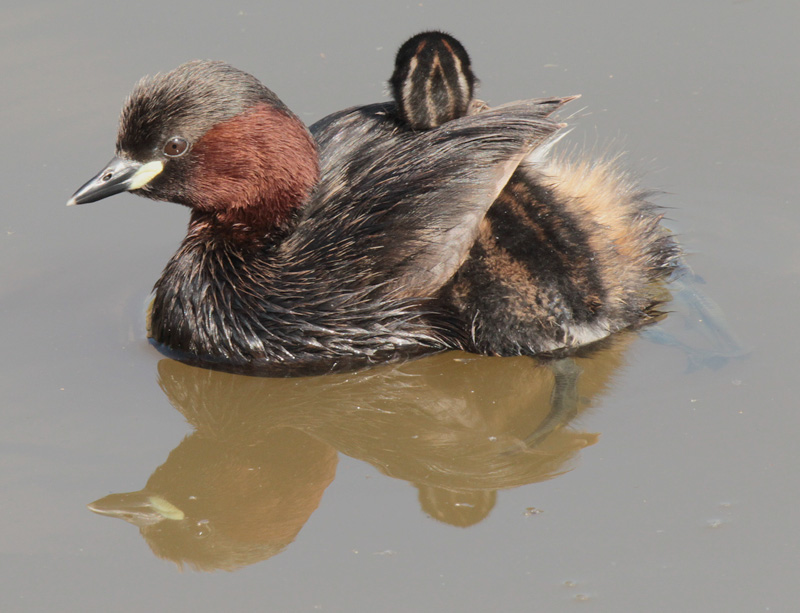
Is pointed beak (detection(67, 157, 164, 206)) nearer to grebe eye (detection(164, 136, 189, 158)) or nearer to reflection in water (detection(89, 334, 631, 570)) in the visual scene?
grebe eye (detection(164, 136, 189, 158))

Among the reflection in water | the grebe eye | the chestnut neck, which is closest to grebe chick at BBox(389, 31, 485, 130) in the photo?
the chestnut neck

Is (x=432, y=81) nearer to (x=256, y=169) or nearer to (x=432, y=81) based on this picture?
(x=432, y=81)

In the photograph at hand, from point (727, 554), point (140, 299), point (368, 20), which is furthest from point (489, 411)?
point (368, 20)

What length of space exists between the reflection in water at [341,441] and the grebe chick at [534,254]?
19 centimetres

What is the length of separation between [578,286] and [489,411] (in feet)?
2.23

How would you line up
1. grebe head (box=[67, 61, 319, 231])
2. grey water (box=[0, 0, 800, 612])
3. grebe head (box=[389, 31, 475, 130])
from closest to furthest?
grey water (box=[0, 0, 800, 612]) → grebe head (box=[67, 61, 319, 231]) → grebe head (box=[389, 31, 475, 130])

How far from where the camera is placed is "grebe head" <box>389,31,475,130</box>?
5234 millimetres

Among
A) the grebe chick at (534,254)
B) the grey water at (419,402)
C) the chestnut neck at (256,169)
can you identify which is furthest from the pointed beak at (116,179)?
the grebe chick at (534,254)

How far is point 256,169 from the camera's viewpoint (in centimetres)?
529

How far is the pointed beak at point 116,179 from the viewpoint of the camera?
204 inches

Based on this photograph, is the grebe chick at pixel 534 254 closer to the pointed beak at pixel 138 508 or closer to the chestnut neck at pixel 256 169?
the chestnut neck at pixel 256 169

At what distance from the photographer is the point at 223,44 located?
7.39 m

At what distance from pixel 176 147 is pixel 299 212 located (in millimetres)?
640

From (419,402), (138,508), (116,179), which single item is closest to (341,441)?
(419,402)
